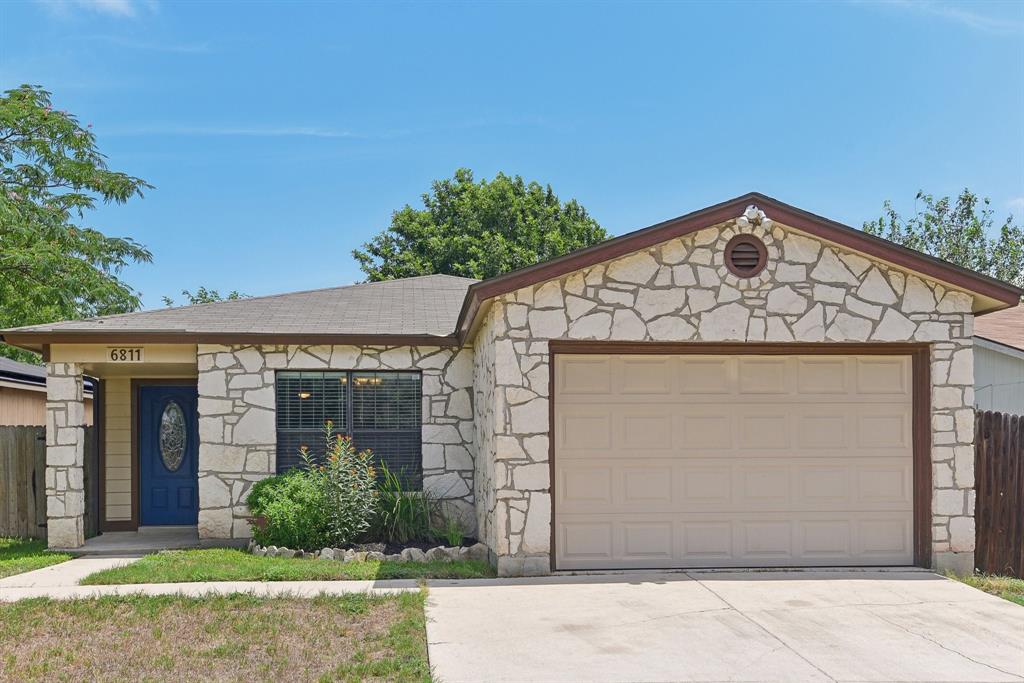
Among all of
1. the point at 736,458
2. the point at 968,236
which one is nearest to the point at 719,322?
the point at 736,458

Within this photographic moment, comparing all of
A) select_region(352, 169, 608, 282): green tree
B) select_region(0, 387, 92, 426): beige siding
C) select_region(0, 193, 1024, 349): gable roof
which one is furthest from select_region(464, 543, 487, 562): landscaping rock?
select_region(352, 169, 608, 282): green tree

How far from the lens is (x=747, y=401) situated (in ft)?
30.7

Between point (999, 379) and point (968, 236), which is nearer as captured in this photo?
point (999, 379)

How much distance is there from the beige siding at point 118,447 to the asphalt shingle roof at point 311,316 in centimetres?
154

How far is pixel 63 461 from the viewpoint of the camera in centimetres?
1125

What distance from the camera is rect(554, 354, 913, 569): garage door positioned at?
30.1 ft

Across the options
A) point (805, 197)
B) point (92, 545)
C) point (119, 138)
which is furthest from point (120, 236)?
point (805, 197)

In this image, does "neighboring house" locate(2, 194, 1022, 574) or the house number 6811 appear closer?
"neighboring house" locate(2, 194, 1022, 574)

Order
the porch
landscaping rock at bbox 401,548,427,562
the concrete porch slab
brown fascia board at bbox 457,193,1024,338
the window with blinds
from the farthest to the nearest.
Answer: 1. the porch
2. the window with blinds
3. the concrete porch slab
4. landscaping rock at bbox 401,548,427,562
5. brown fascia board at bbox 457,193,1024,338

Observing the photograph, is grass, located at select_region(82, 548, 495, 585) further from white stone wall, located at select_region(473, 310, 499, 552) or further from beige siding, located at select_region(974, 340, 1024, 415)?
beige siding, located at select_region(974, 340, 1024, 415)

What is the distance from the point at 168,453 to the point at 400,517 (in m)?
5.15

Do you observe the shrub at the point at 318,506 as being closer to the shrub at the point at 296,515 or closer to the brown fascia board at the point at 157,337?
the shrub at the point at 296,515

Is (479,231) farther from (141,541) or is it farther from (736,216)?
(736,216)

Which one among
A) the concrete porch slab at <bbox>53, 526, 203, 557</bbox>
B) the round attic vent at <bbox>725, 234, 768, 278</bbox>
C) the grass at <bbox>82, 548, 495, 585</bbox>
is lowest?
the concrete porch slab at <bbox>53, 526, 203, 557</bbox>
